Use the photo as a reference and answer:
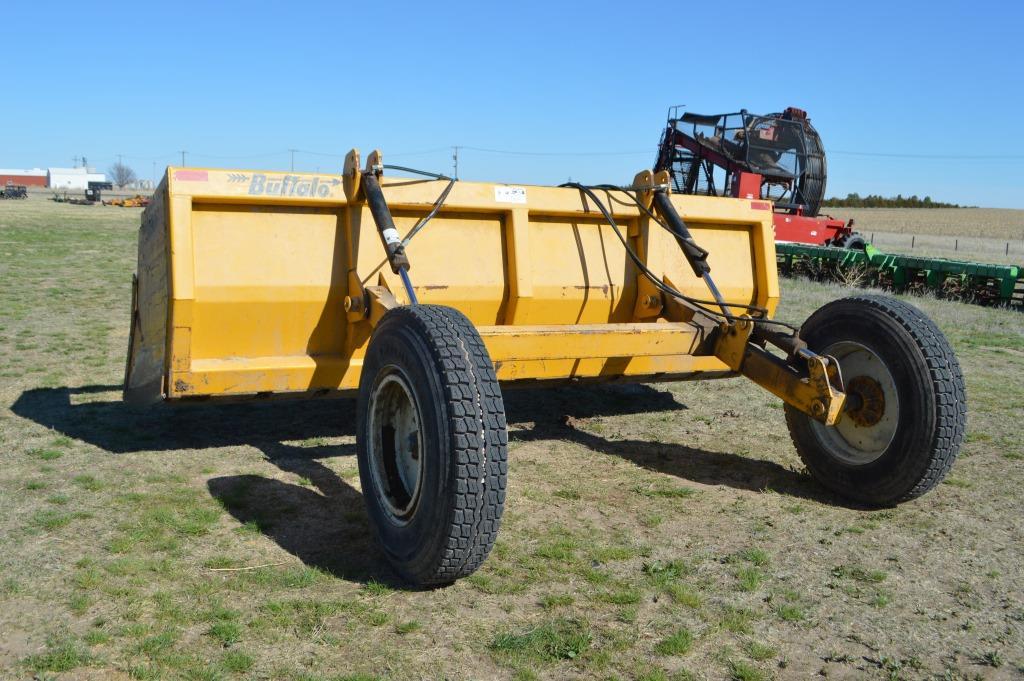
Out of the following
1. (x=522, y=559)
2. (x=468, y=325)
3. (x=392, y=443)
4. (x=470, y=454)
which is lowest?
(x=522, y=559)

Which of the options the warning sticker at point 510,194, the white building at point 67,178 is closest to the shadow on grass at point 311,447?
the warning sticker at point 510,194

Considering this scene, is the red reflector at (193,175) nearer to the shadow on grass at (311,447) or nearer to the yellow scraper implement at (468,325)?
the yellow scraper implement at (468,325)

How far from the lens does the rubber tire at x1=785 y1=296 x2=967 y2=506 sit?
171 inches

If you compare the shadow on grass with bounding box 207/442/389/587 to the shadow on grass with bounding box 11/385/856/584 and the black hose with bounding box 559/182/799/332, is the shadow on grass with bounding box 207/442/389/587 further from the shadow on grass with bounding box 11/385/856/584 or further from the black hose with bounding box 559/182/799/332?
the black hose with bounding box 559/182/799/332

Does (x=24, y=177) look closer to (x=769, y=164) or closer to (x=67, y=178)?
(x=67, y=178)

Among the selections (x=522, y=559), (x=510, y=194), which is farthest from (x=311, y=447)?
(x=522, y=559)

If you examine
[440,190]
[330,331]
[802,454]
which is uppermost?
[440,190]

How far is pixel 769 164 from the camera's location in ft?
67.8

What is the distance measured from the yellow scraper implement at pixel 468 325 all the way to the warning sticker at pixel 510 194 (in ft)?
0.05

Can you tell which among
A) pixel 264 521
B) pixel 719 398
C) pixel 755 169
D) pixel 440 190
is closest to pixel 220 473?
pixel 264 521

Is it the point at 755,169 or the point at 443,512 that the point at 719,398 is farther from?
the point at 755,169

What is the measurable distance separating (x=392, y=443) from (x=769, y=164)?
18.3 meters

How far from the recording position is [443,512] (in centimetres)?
334

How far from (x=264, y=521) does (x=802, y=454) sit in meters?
2.81
